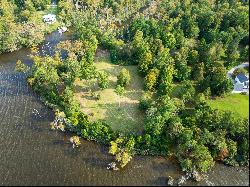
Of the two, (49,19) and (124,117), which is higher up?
(124,117)

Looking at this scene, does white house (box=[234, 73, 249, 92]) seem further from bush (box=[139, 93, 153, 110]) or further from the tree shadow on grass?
the tree shadow on grass

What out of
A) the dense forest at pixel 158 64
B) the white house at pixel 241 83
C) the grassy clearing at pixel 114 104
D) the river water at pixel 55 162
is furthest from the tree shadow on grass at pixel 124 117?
the white house at pixel 241 83

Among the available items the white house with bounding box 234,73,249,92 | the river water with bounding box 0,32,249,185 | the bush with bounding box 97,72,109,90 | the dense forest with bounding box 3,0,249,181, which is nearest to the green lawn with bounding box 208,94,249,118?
the white house with bounding box 234,73,249,92

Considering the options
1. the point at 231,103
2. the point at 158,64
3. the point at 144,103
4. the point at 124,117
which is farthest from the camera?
the point at 158,64

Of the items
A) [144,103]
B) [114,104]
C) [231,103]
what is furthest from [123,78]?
[231,103]

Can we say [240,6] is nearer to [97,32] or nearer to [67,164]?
[97,32]

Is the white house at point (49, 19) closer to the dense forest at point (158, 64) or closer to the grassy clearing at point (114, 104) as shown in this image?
the dense forest at point (158, 64)

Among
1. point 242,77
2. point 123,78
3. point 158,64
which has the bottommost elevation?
point 123,78

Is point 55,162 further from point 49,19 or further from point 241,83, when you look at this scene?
point 49,19
